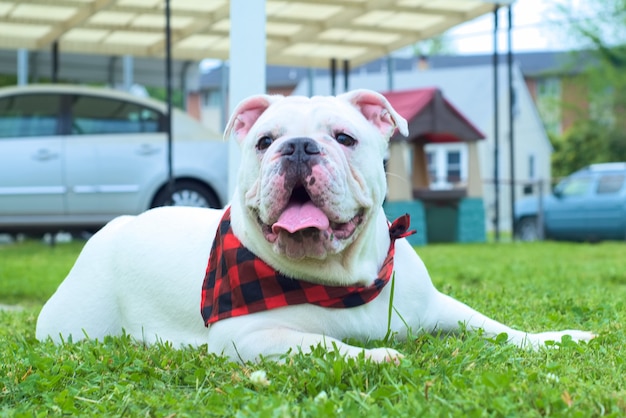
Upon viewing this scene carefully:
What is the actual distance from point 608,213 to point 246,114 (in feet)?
46.4

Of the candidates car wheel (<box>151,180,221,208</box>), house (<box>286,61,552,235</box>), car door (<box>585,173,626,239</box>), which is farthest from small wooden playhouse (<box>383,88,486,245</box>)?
house (<box>286,61,552,235</box>)

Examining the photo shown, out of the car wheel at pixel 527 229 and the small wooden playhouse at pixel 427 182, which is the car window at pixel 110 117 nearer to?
the small wooden playhouse at pixel 427 182

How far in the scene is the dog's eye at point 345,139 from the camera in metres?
3.11

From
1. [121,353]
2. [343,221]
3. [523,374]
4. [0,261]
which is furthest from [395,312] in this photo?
[0,261]

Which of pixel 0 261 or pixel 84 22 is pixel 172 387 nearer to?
pixel 0 261

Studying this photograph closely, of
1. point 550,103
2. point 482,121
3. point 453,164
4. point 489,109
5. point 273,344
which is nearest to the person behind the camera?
point 273,344

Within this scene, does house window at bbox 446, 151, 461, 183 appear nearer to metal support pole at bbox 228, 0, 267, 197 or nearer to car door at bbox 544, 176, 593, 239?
car door at bbox 544, 176, 593, 239

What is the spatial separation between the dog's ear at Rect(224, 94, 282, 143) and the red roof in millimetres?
8898

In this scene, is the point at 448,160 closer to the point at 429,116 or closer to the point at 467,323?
the point at 429,116

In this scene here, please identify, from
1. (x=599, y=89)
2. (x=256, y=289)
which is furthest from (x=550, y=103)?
(x=256, y=289)

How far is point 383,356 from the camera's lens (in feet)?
9.27

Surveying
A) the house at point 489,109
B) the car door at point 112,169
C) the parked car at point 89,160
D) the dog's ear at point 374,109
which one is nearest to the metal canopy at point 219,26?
the parked car at point 89,160

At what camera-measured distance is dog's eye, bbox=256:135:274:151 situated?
123 inches

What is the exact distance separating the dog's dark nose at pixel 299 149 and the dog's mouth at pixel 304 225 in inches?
4.3
